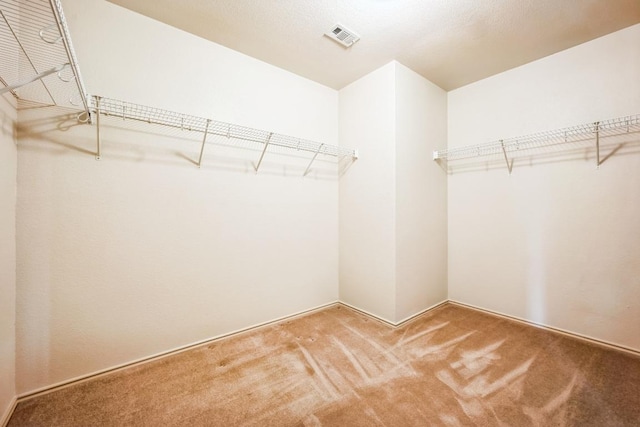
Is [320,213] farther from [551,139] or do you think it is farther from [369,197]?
[551,139]

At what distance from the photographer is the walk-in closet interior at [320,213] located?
57.3 inches

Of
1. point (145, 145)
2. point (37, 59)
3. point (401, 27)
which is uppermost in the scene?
point (401, 27)

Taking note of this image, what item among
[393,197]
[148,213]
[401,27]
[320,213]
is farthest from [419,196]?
[148,213]

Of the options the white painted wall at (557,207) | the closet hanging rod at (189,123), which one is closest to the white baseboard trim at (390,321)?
the white painted wall at (557,207)

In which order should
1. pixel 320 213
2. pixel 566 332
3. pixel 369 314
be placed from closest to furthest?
1. pixel 566 332
2. pixel 369 314
3. pixel 320 213

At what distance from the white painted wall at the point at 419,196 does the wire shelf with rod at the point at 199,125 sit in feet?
1.97

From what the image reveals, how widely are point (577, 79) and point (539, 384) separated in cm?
238

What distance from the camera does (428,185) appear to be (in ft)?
9.00

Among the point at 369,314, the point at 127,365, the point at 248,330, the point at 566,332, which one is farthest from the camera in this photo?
the point at 369,314

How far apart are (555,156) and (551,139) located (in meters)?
0.16

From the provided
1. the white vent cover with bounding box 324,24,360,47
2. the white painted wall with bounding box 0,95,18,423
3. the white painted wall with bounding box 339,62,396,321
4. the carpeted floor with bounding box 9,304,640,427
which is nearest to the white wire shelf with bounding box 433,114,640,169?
the white painted wall with bounding box 339,62,396,321

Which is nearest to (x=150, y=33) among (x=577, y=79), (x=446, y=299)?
(x=577, y=79)

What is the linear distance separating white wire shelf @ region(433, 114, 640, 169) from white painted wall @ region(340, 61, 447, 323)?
0.33 m

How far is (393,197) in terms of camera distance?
A: 7.82 ft
